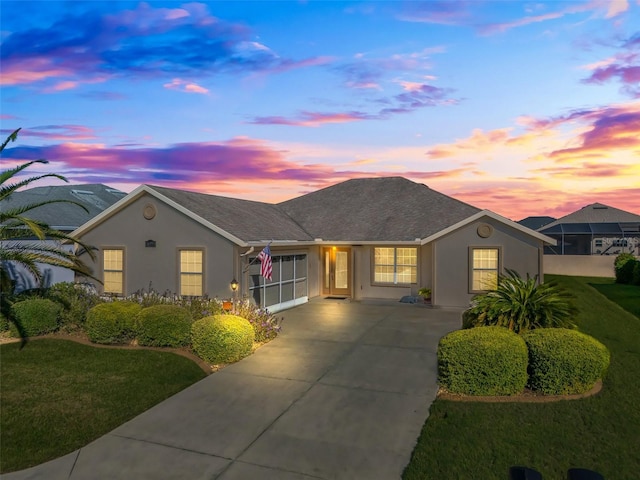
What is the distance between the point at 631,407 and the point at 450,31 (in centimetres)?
1082

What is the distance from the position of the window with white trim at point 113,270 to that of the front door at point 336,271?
895 cm

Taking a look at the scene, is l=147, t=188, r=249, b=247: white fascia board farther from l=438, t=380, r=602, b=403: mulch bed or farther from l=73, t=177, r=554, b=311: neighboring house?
l=438, t=380, r=602, b=403: mulch bed

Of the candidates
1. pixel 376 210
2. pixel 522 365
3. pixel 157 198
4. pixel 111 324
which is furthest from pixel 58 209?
pixel 522 365

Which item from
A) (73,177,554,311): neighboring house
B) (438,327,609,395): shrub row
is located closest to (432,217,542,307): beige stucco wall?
(73,177,554,311): neighboring house

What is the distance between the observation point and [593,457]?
6.75 m

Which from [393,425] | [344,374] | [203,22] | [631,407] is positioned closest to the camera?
[393,425]

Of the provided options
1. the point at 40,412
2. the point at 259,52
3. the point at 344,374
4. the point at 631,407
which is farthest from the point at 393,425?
the point at 259,52

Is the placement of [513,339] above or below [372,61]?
below

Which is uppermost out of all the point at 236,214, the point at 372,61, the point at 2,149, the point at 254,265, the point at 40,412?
the point at 372,61

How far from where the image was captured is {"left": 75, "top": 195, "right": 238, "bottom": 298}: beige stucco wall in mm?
16141

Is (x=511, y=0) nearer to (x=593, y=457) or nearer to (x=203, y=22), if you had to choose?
(x=203, y=22)

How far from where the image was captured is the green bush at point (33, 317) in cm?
1401

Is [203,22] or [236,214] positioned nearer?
[203,22]

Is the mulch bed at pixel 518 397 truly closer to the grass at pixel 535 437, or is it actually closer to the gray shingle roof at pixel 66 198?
the grass at pixel 535 437
